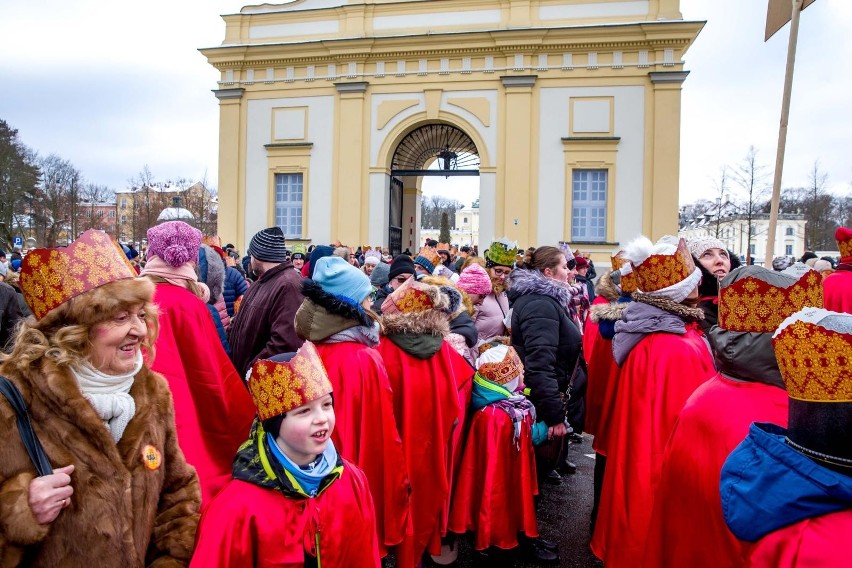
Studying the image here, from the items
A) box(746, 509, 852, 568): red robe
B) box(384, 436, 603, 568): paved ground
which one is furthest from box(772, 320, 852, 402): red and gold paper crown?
box(384, 436, 603, 568): paved ground

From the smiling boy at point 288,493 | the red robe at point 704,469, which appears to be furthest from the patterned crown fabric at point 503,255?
the smiling boy at point 288,493

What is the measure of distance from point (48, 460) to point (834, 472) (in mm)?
2269

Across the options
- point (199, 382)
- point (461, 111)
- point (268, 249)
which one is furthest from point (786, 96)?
point (461, 111)

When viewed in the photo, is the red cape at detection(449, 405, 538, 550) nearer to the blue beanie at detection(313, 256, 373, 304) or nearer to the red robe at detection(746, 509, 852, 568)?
the blue beanie at detection(313, 256, 373, 304)

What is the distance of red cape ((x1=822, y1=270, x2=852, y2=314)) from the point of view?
4777mm

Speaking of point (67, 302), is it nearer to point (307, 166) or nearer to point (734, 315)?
point (734, 315)

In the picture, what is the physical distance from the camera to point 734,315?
2.18m

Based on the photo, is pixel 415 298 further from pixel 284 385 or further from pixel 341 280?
pixel 284 385

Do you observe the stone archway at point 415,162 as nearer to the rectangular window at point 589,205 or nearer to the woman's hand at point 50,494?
the rectangular window at point 589,205

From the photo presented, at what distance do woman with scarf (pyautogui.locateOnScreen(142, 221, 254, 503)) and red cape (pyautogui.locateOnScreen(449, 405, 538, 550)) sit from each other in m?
1.63

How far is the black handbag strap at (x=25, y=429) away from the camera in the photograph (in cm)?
182

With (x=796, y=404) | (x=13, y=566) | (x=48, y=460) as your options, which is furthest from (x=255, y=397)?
(x=796, y=404)

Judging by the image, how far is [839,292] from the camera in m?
4.86

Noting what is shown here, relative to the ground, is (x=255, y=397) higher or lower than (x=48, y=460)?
higher
